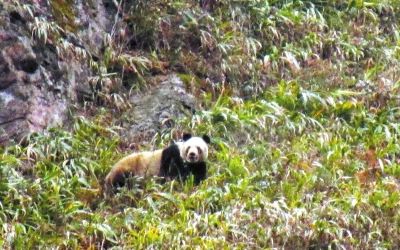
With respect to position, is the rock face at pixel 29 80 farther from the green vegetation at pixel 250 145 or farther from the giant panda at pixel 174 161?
the giant panda at pixel 174 161

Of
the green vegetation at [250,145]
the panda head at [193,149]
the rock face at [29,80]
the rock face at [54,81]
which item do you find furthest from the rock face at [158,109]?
the panda head at [193,149]

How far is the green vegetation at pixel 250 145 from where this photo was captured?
27.3 feet

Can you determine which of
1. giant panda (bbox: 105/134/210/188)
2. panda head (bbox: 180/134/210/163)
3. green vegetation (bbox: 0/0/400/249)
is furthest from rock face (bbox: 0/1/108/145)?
panda head (bbox: 180/134/210/163)

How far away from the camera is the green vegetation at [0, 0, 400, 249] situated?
27.3ft

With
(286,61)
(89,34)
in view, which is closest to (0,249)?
(89,34)

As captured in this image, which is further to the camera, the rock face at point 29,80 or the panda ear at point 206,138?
the panda ear at point 206,138

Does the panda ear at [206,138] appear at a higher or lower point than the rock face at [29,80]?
lower

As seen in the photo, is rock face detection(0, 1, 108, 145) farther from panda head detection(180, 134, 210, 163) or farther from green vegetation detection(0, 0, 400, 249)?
panda head detection(180, 134, 210, 163)

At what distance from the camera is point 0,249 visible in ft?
25.0

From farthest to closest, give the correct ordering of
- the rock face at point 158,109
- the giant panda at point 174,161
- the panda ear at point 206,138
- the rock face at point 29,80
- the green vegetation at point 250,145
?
1. the rock face at point 158,109
2. the panda ear at point 206,138
3. the rock face at point 29,80
4. the giant panda at point 174,161
5. the green vegetation at point 250,145

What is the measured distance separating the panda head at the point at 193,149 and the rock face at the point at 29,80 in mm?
1440

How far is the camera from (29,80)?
10.1 meters

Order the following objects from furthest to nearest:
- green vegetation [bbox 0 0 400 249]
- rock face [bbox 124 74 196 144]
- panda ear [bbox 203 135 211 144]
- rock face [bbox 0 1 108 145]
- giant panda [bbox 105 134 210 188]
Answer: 1. rock face [bbox 124 74 196 144]
2. panda ear [bbox 203 135 211 144]
3. rock face [bbox 0 1 108 145]
4. giant panda [bbox 105 134 210 188]
5. green vegetation [bbox 0 0 400 249]

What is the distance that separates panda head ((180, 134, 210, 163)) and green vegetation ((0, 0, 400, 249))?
20cm
